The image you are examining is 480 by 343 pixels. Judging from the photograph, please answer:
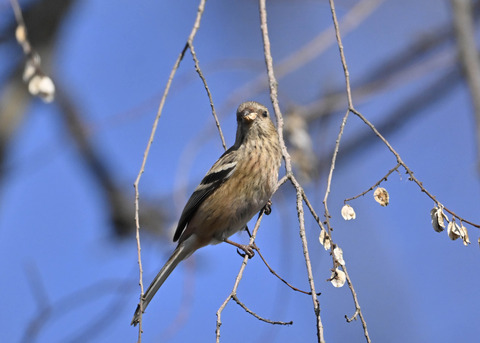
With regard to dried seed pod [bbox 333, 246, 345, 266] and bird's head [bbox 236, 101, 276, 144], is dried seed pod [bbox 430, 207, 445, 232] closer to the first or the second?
dried seed pod [bbox 333, 246, 345, 266]

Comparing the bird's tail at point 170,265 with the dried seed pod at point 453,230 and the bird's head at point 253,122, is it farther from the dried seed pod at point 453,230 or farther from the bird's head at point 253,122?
the dried seed pod at point 453,230

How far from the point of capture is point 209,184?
13.7ft

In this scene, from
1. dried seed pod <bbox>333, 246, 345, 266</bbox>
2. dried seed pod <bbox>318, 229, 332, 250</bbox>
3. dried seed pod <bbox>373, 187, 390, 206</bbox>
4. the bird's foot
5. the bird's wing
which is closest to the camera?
dried seed pod <bbox>333, 246, 345, 266</bbox>

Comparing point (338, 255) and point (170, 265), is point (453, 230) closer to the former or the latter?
point (338, 255)

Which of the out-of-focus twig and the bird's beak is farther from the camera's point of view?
the bird's beak

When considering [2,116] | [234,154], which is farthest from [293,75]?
[2,116]

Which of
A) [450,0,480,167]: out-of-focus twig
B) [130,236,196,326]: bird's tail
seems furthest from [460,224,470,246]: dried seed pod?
[130,236,196,326]: bird's tail

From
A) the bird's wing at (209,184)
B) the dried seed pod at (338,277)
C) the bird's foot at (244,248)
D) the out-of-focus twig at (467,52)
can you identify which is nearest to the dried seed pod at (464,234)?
the out-of-focus twig at (467,52)

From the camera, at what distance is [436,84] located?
6.28 meters

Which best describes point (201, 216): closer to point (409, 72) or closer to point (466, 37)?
point (466, 37)

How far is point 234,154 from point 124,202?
12.9 feet

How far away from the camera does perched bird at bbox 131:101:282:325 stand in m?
3.90

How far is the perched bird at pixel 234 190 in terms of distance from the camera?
3902mm

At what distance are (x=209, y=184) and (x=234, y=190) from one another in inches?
10.1
